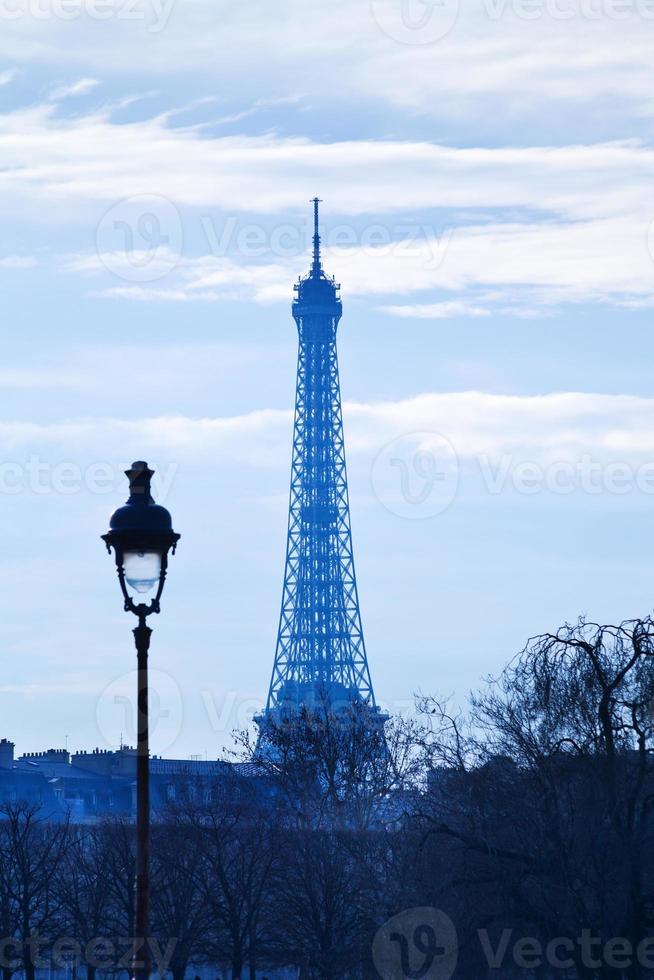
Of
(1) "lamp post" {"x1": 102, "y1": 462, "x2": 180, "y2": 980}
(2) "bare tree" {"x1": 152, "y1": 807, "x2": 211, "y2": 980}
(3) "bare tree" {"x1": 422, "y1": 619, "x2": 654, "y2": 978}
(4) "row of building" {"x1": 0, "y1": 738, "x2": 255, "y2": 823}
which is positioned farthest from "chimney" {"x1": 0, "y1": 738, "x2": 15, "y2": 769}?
(1) "lamp post" {"x1": 102, "y1": 462, "x2": 180, "y2": 980}

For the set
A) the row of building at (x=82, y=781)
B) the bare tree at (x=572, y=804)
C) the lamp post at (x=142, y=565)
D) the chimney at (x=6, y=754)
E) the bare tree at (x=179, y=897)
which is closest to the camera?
the lamp post at (x=142, y=565)

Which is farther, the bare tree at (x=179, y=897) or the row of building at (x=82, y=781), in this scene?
the row of building at (x=82, y=781)

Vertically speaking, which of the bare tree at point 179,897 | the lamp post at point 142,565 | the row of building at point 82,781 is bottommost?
the lamp post at point 142,565

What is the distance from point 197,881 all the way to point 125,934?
4.69 meters

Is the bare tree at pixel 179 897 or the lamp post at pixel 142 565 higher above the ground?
the bare tree at pixel 179 897

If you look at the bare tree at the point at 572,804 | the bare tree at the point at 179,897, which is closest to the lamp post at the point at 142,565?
the bare tree at the point at 572,804

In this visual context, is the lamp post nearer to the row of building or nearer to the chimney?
the row of building

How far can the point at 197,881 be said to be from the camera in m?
78.9

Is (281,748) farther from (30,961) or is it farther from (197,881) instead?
(30,961)

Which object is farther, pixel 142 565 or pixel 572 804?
pixel 572 804

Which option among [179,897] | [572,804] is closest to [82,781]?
[179,897]

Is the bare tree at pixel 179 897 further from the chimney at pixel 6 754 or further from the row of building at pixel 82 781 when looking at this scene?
the chimney at pixel 6 754

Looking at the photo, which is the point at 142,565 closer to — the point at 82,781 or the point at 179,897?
the point at 179,897

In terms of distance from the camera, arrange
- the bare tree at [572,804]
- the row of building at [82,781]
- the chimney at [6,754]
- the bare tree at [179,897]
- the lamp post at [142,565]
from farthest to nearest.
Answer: the chimney at [6,754] → the row of building at [82,781] → the bare tree at [179,897] → the bare tree at [572,804] → the lamp post at [142,565]
